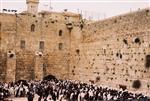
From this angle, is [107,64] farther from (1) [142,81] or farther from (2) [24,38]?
(2) [24,38]

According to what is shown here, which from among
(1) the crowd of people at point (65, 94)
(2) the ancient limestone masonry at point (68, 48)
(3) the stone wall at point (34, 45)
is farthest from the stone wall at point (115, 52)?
(1) the crowd of people at point (65, 94)

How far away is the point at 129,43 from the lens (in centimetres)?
2717

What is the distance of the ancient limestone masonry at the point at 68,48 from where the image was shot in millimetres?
28002

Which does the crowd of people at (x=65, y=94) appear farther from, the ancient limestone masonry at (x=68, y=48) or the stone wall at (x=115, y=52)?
the ancient limestone masonry at (x=68, y=48)

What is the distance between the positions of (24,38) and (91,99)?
14.6 meters

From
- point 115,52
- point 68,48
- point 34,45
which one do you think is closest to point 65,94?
point 115,52

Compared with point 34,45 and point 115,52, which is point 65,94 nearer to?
point 115,52

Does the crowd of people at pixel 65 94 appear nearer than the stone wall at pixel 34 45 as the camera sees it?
Yes

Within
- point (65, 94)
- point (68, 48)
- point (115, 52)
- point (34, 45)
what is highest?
point (34, 45)

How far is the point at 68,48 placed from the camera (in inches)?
1427

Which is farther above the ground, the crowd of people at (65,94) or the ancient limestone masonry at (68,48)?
the ancient limestone masonry at (68,48)

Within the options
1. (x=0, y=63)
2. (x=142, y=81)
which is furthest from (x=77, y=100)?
(x=0, y=63)

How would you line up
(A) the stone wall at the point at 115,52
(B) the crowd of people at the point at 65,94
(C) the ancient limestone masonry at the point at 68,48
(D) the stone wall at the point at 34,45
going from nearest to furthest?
1. (B) the crowd of people at the point at 65,94
2. (A) the stone wall at the point at 115,52
3. (C) the ancient limestone masonry at the point at 68,48
4. (D) the stone wall at the point at 34,45

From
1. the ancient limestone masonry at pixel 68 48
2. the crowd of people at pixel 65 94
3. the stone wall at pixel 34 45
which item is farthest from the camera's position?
the stone wall at pixel 34 45
